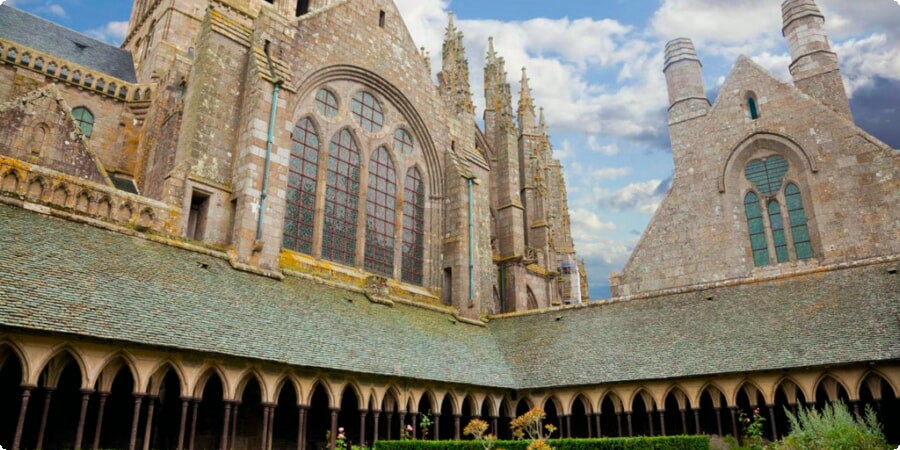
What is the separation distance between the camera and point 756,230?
88.6 feet

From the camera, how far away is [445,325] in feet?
72.7

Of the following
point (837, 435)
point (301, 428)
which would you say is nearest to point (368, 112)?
point (301, 428)

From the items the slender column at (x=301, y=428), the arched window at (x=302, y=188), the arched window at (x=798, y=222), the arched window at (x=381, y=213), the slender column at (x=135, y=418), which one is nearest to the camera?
the slender column at (x=135, y=418)

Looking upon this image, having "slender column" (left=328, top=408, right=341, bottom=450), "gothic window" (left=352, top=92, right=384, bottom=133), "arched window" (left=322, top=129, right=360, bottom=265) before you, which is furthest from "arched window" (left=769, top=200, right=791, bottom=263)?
"slender column" (left=328, top=408, right=341, bottom=450)

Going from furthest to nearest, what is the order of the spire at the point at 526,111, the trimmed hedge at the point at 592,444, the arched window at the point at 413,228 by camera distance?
the spire at the point at 526,111
the arched window at the point at 413,228
the trimmed hedge at the point at 592,444

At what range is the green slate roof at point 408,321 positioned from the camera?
12344mm

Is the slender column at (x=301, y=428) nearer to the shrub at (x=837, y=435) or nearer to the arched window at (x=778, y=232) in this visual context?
the shrub at (x=837, y=435)

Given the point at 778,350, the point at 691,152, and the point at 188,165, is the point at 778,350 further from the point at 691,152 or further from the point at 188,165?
the point at 188,165

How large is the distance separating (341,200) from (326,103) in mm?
3498

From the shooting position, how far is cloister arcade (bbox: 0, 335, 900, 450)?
1184cm

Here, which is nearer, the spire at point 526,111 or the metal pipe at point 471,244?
the metal pipe at point 471,244

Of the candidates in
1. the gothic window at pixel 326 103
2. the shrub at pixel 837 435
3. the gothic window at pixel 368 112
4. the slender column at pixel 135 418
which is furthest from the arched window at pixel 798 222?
the slender column at pixel 135 418

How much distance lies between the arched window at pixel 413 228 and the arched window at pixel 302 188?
14.2 ft

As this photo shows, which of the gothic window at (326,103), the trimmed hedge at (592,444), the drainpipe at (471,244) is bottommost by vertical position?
the trimmed hedge at (592,444)
